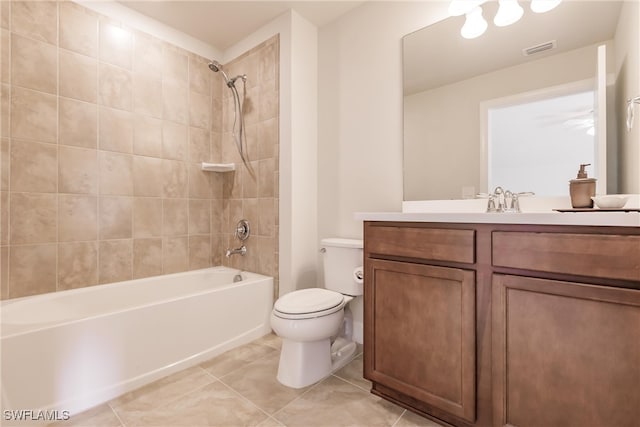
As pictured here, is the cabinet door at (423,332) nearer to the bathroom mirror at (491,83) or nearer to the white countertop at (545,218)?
the white countertop at (545,218)

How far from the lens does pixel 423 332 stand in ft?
4.06

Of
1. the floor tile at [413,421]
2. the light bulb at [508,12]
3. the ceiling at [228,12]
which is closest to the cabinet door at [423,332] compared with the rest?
the floor tile at [413,421]

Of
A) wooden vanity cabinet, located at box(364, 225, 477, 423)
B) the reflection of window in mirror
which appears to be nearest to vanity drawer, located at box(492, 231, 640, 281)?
wooden vanity cabinet, located at box(364, 225, 477, 423)

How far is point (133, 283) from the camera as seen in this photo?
2199 millimetres

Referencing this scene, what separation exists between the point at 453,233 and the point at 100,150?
2.26 metres

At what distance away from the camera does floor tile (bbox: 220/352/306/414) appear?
4.80 feet

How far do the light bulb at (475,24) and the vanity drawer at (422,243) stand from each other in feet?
4.04

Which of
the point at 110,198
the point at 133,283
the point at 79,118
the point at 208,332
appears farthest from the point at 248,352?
the point at 79,118

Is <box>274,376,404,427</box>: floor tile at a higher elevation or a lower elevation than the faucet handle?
lower

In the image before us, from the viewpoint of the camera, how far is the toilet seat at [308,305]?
5.14 ft

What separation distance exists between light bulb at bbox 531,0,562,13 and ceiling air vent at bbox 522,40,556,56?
6.2 inches

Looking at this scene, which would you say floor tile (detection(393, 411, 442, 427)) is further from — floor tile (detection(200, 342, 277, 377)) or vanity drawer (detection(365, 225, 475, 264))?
floor tile (detection(200, 342, 277, 377))

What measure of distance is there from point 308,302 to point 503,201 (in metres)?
1.15

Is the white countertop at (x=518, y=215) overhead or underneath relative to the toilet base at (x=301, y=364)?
overhead
